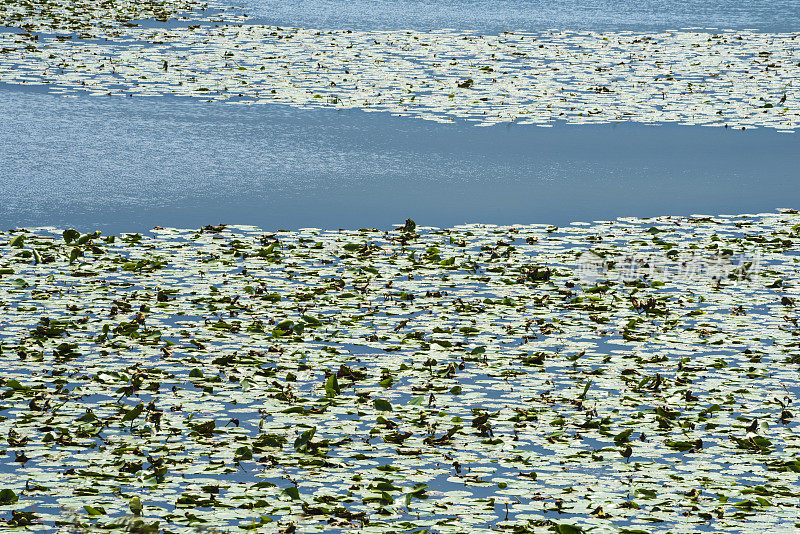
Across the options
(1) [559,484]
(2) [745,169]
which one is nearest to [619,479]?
(1) [559,484]

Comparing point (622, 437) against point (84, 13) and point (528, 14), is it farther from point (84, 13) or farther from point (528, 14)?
point (528, 14)

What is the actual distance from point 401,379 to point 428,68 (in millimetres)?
13712

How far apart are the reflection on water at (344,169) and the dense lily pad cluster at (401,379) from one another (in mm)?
790

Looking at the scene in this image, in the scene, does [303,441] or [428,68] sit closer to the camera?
[303,441]

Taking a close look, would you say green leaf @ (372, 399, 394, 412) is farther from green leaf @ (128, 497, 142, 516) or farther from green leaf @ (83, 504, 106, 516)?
green leaf @ (83, 504, 106, 516)

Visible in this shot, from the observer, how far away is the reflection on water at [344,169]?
11.3 metres

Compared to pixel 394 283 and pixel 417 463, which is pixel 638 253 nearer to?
pixel 394 283

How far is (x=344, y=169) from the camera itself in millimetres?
12742

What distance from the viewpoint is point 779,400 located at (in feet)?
21.8

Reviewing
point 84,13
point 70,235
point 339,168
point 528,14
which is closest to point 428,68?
point 339,168

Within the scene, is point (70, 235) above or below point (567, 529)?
above

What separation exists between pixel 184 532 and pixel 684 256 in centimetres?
621

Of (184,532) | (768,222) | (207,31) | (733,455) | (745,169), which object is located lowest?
(184,532)

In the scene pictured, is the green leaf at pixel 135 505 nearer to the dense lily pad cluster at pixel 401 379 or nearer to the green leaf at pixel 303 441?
the dense lily pad cluster at pixel 401 379
